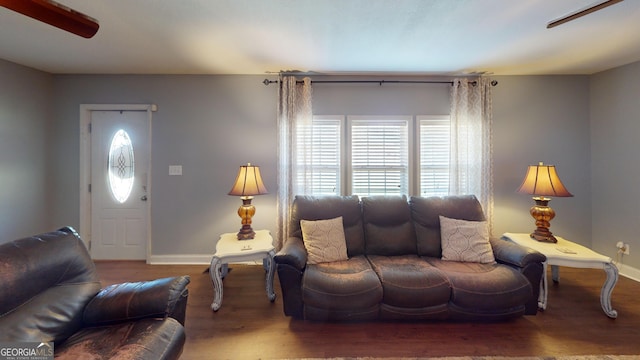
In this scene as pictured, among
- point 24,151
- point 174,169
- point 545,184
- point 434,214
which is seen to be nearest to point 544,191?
point 545,184

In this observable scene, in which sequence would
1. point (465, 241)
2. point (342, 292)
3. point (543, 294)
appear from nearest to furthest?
point (342, 292)
point (543, 294)
point (465, 241)

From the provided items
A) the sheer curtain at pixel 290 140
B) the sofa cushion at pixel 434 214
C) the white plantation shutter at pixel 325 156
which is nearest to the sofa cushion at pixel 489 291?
the sofa cushion at pixel 434 214

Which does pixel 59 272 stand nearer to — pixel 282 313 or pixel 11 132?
pixel 282 313

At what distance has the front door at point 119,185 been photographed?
342 centimetres

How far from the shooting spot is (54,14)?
112cm

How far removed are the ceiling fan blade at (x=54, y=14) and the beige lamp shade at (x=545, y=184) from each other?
3720 millimetres

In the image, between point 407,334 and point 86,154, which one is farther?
point 86,154

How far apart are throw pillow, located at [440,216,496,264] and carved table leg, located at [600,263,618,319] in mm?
852

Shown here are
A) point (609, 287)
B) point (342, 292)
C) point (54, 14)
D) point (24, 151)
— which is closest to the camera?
point (54, 14)

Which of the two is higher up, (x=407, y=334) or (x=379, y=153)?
(x=379, y=153)

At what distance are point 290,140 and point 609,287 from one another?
3.40m

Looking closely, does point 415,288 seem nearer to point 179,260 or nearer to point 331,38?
point 331,38

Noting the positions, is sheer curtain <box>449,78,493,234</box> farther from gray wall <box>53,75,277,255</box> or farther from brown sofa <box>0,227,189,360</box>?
brown sofa <box>0,227,189,360</box>

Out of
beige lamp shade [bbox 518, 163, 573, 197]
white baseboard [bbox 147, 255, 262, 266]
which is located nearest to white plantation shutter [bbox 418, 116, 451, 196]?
beige lamp shade [bbox 518, 163, 573, 197]
